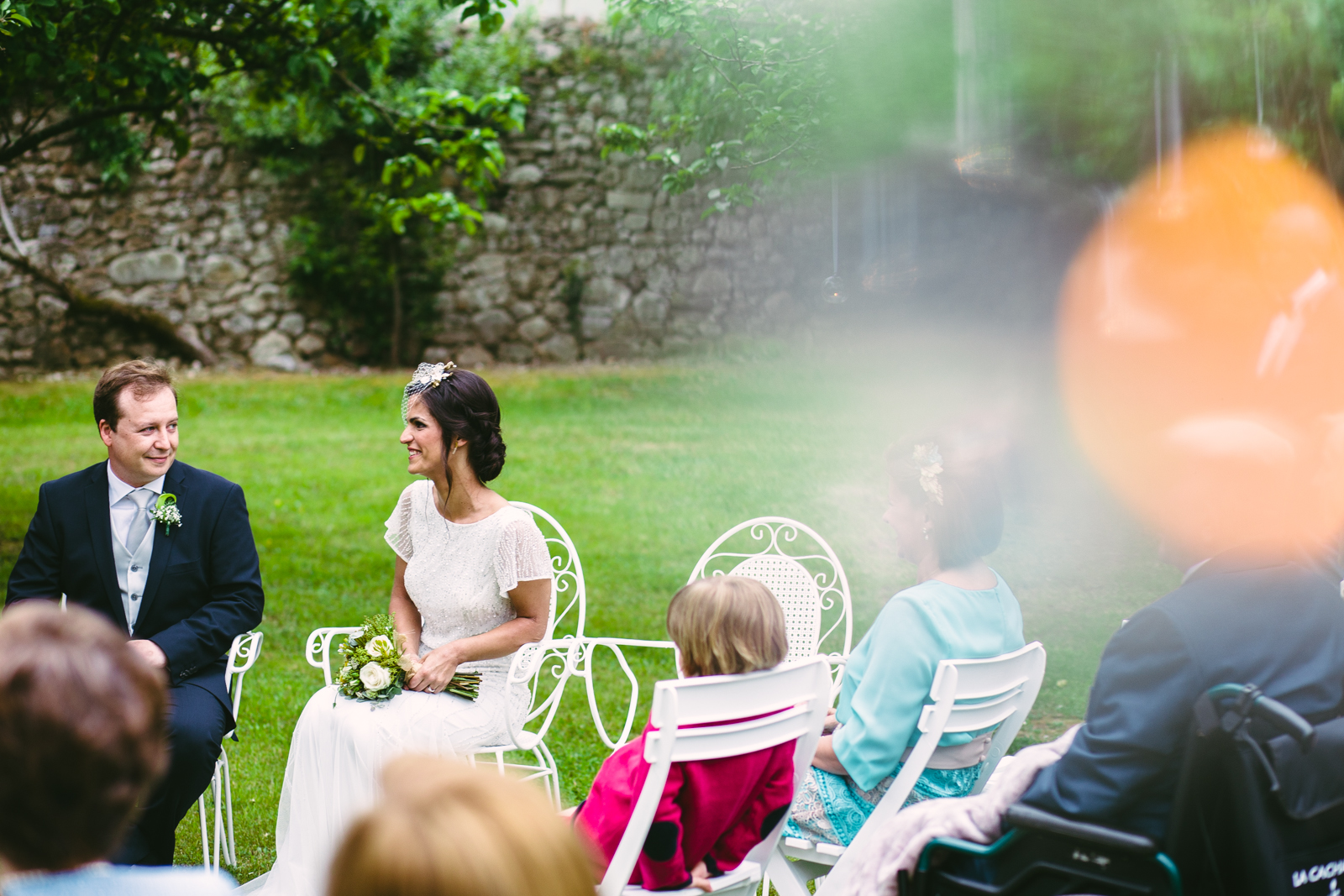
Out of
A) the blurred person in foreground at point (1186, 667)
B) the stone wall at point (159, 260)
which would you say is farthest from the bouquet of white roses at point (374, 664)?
the stone wall at point (159, 260)

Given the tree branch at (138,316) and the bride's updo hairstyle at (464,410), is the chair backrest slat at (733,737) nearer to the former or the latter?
the bride's updo hairstyle at (464,410)

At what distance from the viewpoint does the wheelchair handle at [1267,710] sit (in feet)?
4.85

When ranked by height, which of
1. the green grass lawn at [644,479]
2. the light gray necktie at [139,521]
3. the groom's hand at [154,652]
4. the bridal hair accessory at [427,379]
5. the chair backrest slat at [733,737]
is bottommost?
the green grass lawn at [644,479]

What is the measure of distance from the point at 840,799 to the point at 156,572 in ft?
6.13

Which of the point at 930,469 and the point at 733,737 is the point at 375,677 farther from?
the point at 930,469

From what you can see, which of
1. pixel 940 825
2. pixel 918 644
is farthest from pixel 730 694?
pixel 918 644

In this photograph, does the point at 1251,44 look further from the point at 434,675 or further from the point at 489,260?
the point at 489,260

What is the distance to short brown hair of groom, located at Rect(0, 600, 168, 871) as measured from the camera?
3.66 feet

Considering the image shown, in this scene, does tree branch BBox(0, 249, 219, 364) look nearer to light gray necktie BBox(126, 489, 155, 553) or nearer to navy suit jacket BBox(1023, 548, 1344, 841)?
light gray necktie BBox(126, 489, 155, 553)

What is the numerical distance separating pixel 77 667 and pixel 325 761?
1678 mm

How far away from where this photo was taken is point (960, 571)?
2400 millimetres

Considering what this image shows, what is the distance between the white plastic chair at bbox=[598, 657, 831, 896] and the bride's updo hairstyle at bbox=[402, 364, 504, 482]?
1.24 m

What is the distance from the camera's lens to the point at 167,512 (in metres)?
2.82

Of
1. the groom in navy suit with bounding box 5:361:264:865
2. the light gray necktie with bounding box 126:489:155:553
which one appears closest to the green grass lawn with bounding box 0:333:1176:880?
the groom in navy suit with bounding box 5:361:264:865
